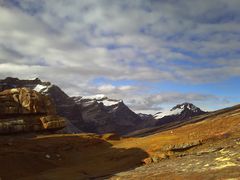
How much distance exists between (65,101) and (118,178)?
119m

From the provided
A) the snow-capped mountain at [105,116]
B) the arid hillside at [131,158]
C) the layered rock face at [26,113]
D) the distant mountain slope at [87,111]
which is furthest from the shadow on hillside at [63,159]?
the snow-capped mountain at [105,116]

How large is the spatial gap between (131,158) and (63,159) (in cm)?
844

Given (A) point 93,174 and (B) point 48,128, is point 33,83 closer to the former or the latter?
(B) point 48,128

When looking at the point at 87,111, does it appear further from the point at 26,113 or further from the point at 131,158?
the point at 131,158

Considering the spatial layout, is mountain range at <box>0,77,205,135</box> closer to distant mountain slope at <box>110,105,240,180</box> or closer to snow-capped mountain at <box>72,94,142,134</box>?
snow-capped mountain at <box>72,94,142,134</box>

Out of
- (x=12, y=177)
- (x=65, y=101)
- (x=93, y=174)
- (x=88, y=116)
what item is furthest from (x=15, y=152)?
(x=88, y=116)

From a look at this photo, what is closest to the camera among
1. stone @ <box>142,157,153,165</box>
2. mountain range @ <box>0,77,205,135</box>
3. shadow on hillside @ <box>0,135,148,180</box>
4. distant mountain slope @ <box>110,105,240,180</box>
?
distant mountain slope @ <box>110,105,240,180</box>

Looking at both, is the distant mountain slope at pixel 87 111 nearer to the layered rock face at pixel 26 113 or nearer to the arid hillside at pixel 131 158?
the layered rock face at pixel 26 113

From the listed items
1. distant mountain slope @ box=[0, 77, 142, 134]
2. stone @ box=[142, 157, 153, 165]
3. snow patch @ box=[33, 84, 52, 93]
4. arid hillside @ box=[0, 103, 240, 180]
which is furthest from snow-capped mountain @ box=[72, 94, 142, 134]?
stone @ box=[142, 157, 153, 165]

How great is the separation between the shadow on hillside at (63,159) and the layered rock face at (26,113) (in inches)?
368

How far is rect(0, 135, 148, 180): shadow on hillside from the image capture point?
101ft

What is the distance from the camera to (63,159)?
38719 millimetres

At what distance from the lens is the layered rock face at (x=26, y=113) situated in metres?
53.5

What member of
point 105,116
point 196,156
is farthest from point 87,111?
point 196,156
